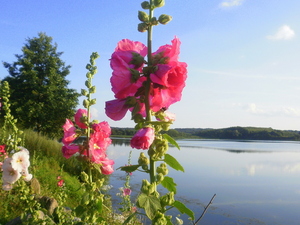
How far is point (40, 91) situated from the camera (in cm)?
2255

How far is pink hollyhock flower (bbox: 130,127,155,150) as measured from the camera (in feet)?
2.69

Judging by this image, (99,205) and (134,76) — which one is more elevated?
(134,76)

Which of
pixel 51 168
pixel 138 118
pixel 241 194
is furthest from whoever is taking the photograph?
pixel 241 194

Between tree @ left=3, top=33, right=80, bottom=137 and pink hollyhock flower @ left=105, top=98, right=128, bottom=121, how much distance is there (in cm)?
2138

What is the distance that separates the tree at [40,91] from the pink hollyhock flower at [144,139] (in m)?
21.6

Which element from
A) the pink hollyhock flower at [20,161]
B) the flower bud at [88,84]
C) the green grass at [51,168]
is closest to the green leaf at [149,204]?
the flower bud at [88,84]

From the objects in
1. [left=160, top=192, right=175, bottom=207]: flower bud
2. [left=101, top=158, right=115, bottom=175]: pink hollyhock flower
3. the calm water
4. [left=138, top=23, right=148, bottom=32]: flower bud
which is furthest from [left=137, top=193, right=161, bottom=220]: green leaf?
the calm water

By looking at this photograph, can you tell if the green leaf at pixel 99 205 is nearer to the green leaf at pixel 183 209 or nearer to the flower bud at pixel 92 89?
the green leaf at pixel 183 209

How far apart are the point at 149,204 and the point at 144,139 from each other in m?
0.18

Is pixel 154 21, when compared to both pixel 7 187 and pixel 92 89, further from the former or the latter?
pixel 7 187

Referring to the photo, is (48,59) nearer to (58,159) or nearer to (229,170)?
(58,159)

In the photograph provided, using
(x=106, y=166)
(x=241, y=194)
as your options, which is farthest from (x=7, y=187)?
(x=241, y=194)

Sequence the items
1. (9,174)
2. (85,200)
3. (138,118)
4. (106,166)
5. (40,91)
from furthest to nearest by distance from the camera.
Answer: (40,91)
(9,174)
(106,166)
(85,200)
(138,118)

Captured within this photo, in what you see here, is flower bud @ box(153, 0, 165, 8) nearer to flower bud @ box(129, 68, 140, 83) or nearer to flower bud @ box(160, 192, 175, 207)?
flower bud @ box(129, 68, 140, 83)
